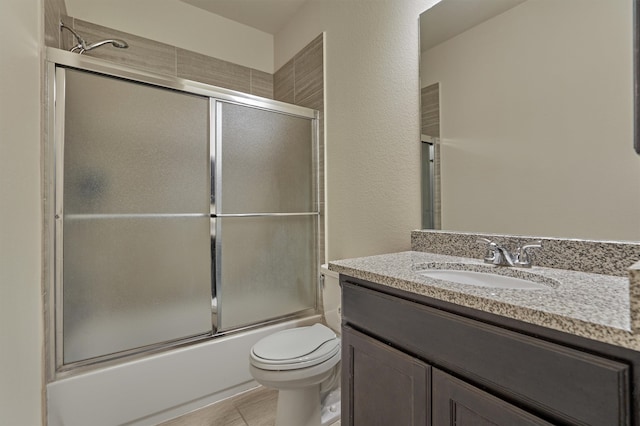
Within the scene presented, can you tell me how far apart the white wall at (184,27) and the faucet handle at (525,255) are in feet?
7.84

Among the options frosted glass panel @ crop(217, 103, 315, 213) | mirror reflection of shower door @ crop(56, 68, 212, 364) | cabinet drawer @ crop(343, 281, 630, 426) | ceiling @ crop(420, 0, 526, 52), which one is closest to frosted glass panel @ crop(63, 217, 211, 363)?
mirror reflection of shower door @ crop(56, 68, 212, 364)

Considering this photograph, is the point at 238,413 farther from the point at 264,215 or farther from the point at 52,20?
the point at 52,20

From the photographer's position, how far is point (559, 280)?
2.60 ft

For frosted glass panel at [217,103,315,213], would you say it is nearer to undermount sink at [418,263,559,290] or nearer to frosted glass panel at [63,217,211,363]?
frosted glass panel at [63,217,211,363]

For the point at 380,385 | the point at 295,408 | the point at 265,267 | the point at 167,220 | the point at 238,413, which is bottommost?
the point at 238,413

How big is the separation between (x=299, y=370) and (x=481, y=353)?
839 mm

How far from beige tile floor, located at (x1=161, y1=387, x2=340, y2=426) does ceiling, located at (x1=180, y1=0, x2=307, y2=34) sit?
2.68 metres

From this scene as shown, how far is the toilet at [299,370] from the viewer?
4.08 feet

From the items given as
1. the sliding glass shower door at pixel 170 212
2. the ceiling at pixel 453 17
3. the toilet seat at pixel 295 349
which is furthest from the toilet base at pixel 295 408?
the ceiling at pixel 453 17

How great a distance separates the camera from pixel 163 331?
5.09ft

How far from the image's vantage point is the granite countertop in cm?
49

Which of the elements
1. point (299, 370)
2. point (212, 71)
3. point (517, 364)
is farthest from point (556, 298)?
point (212, 71)

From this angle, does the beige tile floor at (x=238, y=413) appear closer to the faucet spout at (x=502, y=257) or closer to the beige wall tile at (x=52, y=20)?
the faucet spout at (x=502, y=257)

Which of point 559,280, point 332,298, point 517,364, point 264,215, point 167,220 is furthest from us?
point 264,215
